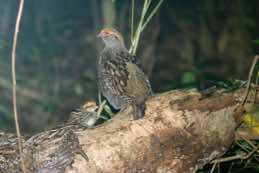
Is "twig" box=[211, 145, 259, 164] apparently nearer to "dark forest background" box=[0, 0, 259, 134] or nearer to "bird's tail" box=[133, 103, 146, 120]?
"bird's tail" box=[133, 103, 146, 120]

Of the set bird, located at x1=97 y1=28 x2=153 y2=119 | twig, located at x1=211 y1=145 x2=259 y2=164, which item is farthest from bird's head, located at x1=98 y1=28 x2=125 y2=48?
twig, located at x1=211 y1=145 x2=259 y2=164

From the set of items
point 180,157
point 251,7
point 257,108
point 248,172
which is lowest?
point 248,172

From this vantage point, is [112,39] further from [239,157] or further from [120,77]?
[239,157]

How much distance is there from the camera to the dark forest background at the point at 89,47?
10.5 meters

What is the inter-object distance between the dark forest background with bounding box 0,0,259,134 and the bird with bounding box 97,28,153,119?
3795mm

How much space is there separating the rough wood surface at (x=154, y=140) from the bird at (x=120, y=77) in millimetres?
562

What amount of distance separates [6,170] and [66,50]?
292 inches

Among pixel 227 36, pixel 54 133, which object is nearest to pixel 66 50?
pixel 227 36

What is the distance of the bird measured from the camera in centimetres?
543

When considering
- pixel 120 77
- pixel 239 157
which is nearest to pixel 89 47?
pixel 120 77

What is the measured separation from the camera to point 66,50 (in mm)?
11766

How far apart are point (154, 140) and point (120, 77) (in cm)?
132

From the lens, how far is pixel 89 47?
12180 millimetres

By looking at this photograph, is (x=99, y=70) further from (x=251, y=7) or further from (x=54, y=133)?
(x=251, y=7)
